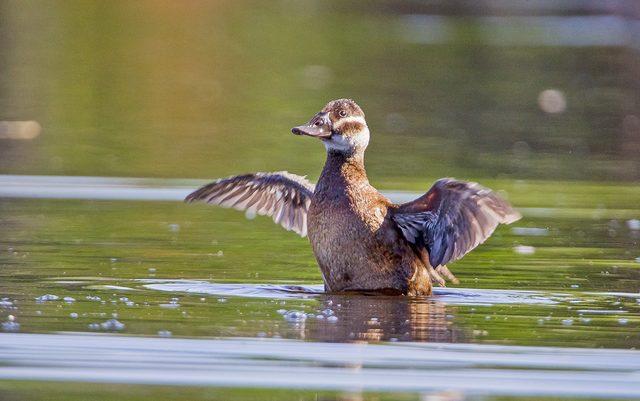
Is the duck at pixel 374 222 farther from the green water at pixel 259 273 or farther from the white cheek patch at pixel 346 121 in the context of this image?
the green water at pixel 259 273

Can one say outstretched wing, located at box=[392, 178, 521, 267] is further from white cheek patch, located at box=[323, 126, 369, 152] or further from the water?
white cheek patch, located at box=[323, 126, 369, 152]

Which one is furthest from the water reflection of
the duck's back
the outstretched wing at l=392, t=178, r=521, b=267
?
the outstretched wing at l=392, t=178, r=521, b=267

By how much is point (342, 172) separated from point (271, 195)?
116cm

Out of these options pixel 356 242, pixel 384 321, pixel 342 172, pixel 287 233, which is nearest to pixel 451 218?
pixel 356 242

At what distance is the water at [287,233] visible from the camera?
7812 millimetres

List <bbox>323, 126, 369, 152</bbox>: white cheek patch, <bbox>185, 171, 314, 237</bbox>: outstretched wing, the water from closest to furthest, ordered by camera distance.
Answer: the water
<bbox>323, 126, 369, 152</bbox>: white cheek patch
<bbox>185, 171, 314, 237</bbox>: outstretched wing

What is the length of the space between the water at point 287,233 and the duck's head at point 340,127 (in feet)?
3.23

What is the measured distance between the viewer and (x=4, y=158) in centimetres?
1725

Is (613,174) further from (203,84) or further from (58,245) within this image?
(203,84)

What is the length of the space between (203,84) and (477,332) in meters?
20.7

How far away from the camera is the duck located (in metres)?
10.3

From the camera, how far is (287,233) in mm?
13531

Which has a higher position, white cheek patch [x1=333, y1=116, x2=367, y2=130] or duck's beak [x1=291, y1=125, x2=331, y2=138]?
white cheek patch [x1=333, y1=116, x2=367, y2=130]

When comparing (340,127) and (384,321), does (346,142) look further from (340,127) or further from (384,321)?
(384,321)
